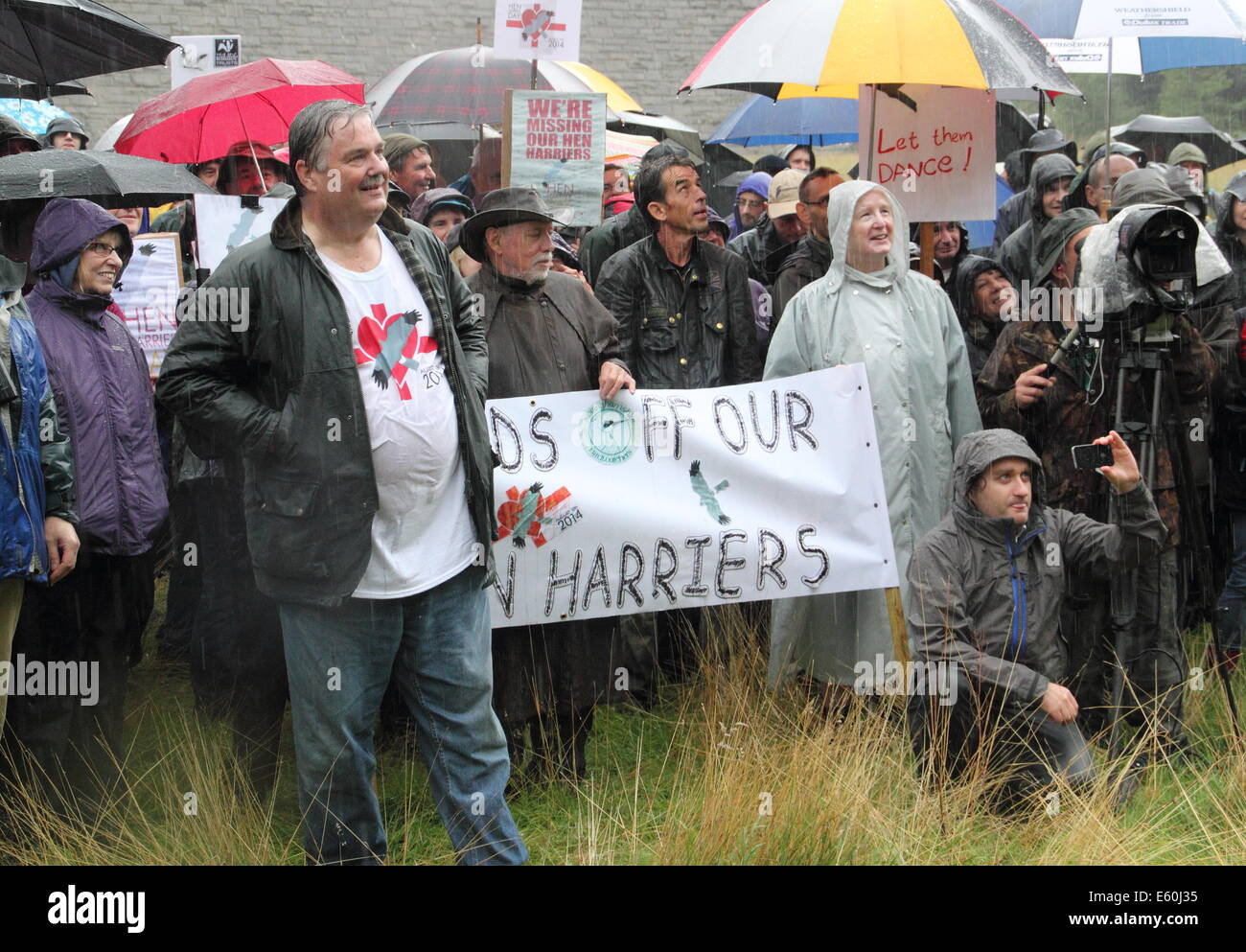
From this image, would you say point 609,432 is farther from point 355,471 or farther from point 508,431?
point 355,471

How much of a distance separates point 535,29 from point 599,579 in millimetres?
2928

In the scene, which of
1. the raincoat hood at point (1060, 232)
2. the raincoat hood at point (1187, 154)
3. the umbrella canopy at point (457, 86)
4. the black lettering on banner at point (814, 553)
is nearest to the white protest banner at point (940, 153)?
the raincoat hood at point (1060, 232)

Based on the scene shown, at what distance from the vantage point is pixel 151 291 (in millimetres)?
6039

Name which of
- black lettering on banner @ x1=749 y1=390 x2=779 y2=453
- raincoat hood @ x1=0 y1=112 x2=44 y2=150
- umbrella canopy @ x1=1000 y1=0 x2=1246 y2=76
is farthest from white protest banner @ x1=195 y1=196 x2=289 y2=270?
umbrella canopy @ x1=1000 y1=0 x2=1246 y2=76

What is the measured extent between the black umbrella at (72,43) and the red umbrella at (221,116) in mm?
318

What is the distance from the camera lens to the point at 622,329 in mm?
5902

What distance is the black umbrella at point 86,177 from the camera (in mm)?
5156

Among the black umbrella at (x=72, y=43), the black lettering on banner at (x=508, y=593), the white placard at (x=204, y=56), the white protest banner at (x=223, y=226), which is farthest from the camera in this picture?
the white placard at (x=204, y=56)

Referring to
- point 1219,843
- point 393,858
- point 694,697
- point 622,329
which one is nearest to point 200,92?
point 622,329

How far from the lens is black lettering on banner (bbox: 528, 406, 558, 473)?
516 centimetres

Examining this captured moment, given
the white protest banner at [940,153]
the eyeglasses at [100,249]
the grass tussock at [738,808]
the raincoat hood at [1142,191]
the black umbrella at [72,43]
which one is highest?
the black umbrella at [72,43]

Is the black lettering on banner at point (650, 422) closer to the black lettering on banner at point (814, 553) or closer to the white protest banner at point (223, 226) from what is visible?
the black lettering on banner at point (814, 553)

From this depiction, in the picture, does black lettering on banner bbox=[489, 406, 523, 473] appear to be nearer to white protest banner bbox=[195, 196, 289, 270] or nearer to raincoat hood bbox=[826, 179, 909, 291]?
raincoat hood bbox=[826, 179, 909, 291]
